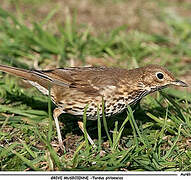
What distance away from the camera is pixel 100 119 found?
518cm

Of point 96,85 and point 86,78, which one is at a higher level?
point 86,78

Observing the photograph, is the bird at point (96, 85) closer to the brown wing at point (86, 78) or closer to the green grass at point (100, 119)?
the brown wing at point (86, 78)

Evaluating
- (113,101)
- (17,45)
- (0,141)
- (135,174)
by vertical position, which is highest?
(17,45)

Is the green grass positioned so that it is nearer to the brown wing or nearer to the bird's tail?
the brown wing

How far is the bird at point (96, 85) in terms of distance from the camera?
479 cm

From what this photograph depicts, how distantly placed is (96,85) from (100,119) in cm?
50

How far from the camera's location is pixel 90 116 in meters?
4.80

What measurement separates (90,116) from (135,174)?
917mm

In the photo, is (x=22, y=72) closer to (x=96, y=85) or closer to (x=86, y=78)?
(x=86, y=78)

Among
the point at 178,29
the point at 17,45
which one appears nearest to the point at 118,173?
the point at 17,45

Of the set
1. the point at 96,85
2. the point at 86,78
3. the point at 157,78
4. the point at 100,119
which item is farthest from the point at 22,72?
the point at 157,78

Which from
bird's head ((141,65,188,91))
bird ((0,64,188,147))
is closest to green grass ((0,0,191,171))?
bird ((0,64,188,147))

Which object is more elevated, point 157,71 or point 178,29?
point 178,29

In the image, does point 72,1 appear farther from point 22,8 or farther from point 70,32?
point 70,32
